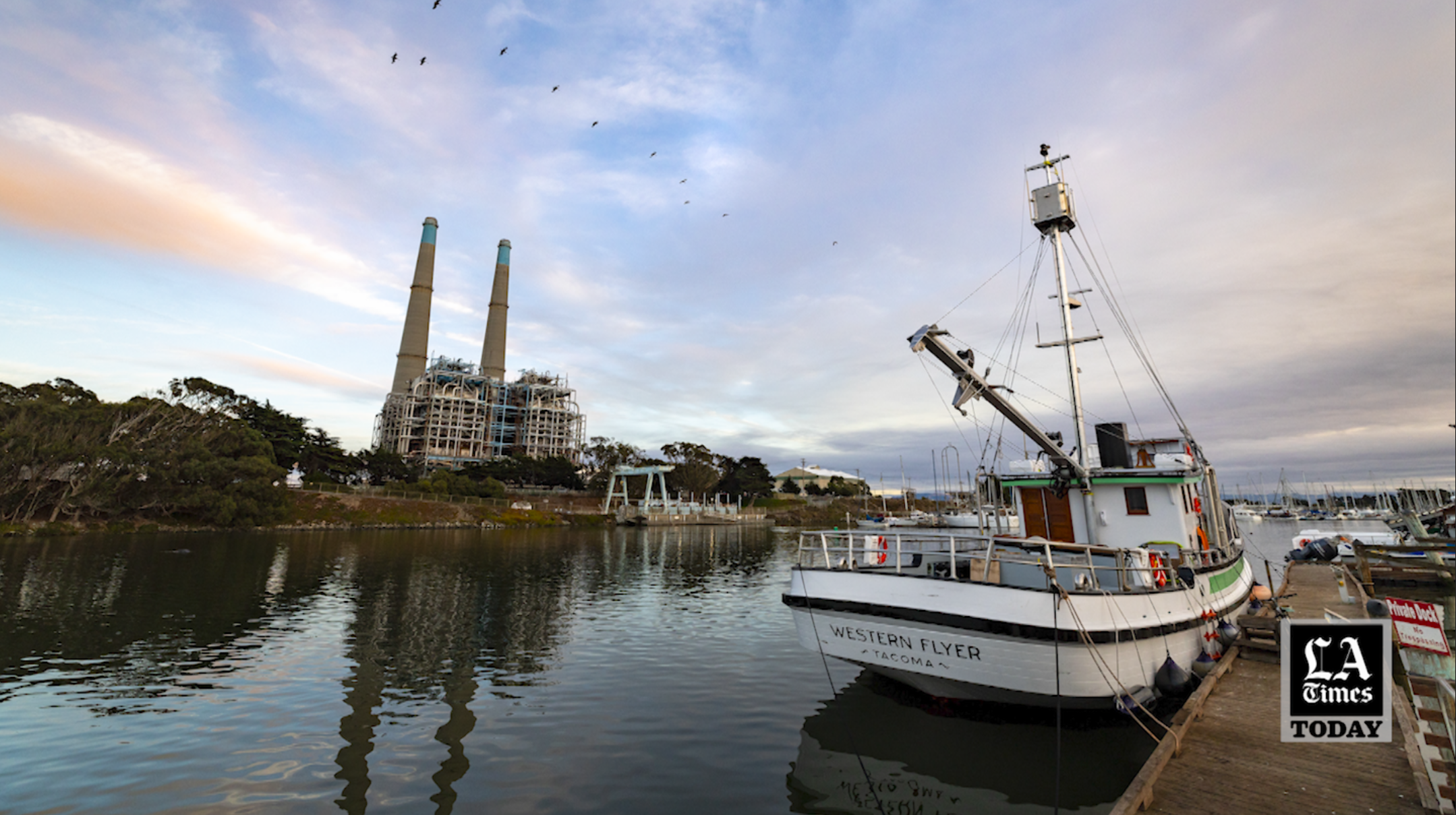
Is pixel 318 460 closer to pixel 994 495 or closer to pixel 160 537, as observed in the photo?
pixel 160 537

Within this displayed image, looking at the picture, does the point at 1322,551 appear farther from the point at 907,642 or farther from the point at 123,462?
the point at 123,462

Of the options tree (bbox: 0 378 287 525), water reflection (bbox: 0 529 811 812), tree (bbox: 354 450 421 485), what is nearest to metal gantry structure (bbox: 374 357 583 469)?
tree (bbox: 354 450 421 485)

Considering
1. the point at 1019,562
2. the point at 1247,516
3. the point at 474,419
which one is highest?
the point at 474,419

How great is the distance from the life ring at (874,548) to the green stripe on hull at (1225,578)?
7.57 metres

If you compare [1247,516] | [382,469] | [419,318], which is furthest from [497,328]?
[1247,516]

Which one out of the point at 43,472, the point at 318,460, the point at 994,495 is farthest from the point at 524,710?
the point at 318,460

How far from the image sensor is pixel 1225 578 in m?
15.2

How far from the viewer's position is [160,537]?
44812 millimetres

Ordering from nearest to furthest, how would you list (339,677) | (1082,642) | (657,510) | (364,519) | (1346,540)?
(1082,642) < (339,677) < (1346,540) < (364,519) < (657,510)

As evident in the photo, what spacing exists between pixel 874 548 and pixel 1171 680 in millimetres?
5818

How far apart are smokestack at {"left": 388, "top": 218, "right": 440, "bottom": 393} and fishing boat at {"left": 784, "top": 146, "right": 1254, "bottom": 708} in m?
130

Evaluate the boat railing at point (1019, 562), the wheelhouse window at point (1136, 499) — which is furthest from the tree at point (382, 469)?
the wheelhouse window at point (1136, 499)

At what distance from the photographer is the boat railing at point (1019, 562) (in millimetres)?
10070

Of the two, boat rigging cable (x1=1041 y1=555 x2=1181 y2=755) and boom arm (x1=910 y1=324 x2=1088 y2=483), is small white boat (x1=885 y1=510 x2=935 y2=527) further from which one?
boat rigging cable (x1=1041 y1=555 x2=1181 y2=755)
